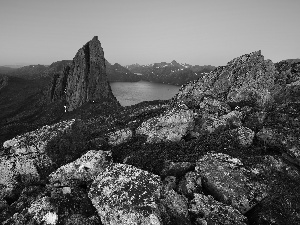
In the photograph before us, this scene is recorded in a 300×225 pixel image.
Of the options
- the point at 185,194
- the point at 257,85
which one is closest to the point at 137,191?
the point at 185,194

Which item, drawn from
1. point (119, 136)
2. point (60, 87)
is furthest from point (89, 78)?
point (119, 136)

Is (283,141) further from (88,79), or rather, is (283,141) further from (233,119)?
(88,79)

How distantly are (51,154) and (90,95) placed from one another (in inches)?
4320

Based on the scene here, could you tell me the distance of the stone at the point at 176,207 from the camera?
19875 millimetres

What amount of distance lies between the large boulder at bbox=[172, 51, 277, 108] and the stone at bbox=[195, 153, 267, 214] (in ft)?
68.1

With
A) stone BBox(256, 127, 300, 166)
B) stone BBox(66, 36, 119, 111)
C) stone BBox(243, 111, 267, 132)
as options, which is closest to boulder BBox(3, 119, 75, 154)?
stone BBox(243, 111, 267, 132)

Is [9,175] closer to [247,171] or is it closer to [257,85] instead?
[247,171]

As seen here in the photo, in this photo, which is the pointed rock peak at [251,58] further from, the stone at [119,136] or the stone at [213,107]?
the stone at [119,136]

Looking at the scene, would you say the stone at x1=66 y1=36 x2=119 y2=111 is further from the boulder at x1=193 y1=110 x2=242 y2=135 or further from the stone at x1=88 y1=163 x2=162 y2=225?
the stone at x1=88 y1=163 x2=162 y2=225

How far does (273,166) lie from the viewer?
26734 mm

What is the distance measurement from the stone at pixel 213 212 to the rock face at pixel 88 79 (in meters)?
120

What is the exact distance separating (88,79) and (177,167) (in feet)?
407

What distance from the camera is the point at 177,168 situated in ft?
90.4

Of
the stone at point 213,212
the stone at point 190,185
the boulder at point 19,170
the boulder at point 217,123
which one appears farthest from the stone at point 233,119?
the boulder at point 19,170
